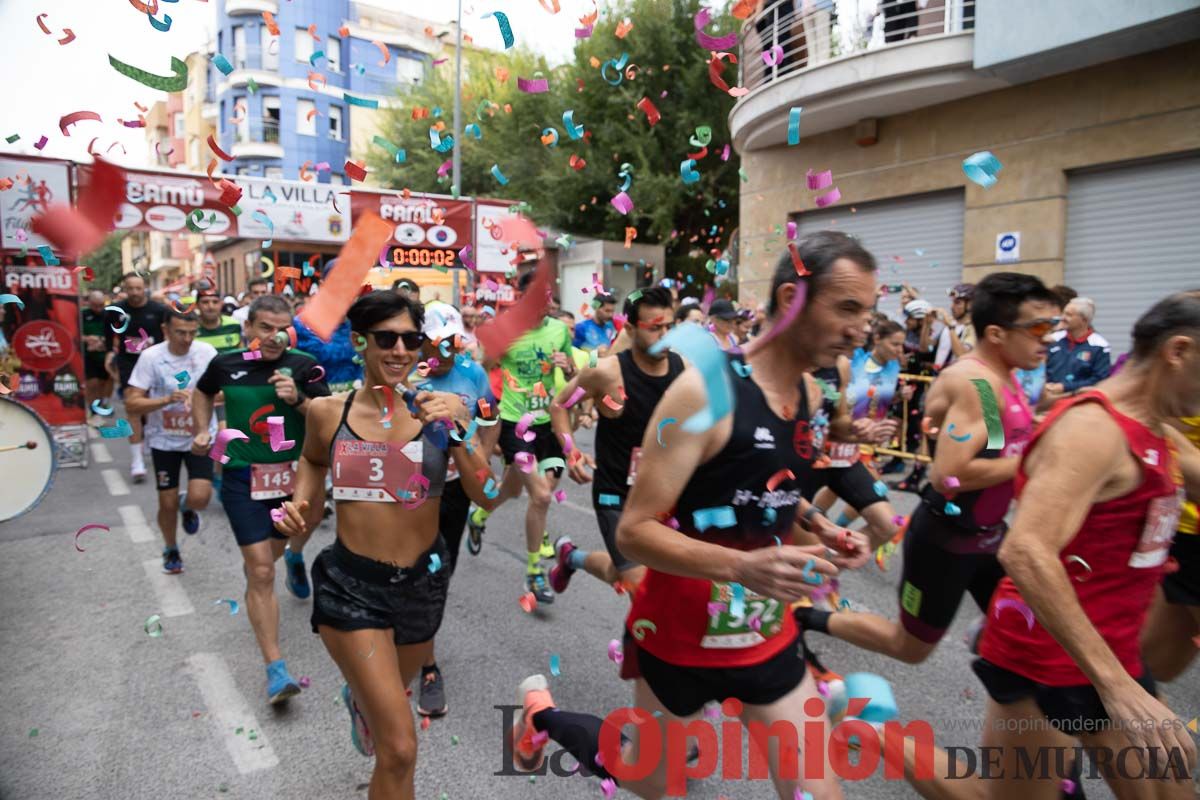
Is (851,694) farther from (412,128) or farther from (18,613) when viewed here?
(412,128)

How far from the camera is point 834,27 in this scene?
42.7 feet

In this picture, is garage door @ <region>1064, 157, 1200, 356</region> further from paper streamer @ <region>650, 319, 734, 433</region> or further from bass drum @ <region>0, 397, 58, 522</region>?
bass drum @ <region>0, 397, 58, 522</region>

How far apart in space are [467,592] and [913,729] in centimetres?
310

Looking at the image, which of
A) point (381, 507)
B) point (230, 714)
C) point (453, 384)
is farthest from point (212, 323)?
point (381, 507)

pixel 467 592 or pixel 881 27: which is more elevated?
pixel 881 27

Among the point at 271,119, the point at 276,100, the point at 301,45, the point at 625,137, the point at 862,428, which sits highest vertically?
the point at 301,45

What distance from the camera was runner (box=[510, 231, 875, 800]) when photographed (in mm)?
2107

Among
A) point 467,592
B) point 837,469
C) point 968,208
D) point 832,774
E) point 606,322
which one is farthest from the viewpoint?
point 968,208

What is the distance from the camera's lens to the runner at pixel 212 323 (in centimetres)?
680

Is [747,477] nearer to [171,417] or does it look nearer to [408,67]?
[171,417]

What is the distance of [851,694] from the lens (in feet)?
8.18

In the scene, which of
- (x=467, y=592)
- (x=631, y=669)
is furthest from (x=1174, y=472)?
(x=467, y=592)

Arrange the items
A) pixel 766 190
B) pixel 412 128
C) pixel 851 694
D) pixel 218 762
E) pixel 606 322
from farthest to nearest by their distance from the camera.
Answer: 1. pixel 412 128
2. pixel 766 190
3. pixel 606 322
4. pixel 218 762
5. pixel 851 694

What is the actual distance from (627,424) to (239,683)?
2.45 meters
